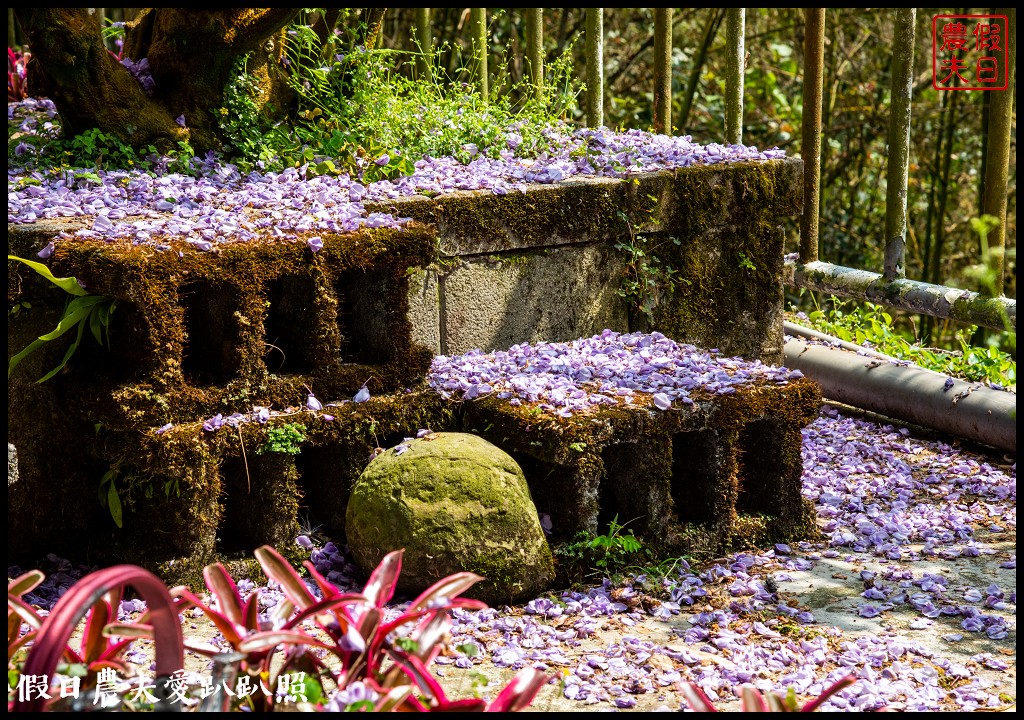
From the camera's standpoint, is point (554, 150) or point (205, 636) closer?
point (205, 636)

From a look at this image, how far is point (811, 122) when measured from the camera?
19.5 ft

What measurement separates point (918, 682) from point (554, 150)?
295 centimetres

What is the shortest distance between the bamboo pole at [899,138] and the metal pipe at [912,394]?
0.52 metres

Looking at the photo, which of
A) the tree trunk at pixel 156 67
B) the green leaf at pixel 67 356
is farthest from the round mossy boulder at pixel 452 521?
the tree trunk at pixel 156 67

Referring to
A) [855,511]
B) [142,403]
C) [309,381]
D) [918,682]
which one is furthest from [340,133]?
[918,682]

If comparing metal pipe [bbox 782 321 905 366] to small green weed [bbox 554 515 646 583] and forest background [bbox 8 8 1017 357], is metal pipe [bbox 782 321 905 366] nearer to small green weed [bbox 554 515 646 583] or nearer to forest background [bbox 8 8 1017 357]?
small green weed [bbox 554 515 646 583]

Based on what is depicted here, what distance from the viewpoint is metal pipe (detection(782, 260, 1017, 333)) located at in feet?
17.0

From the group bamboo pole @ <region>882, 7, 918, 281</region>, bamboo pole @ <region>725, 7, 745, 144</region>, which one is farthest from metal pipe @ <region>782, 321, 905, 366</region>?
bamboo pole @ <region>725, 7, 745, 144</region>

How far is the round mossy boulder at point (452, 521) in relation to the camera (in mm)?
3516

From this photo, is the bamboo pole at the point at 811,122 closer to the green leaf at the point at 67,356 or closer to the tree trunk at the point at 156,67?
the tree trunk at the point at 156,67

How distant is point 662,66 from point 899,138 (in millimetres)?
1311

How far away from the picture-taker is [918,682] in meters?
3.09

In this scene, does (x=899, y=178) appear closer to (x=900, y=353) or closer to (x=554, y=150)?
(x=900, y=353)

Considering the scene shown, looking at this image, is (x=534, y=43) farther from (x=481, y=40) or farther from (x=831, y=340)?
(x=831, y=340)
